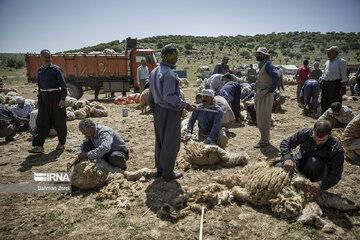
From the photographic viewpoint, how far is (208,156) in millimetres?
3920

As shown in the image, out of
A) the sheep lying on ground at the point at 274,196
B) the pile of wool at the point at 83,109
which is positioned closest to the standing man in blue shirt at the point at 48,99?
the sheep lying on ground at the point at 274,196

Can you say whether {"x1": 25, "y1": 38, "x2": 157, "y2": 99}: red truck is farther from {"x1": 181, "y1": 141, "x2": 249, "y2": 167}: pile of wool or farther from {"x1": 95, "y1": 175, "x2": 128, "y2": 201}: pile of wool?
{"x1": 95, "y1": 175, "x2": 128, "y2": 201}: pile of wool

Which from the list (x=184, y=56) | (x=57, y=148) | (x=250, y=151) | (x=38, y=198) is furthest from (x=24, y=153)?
(x=184, y=56)

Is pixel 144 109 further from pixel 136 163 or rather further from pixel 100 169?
pixel 100 169

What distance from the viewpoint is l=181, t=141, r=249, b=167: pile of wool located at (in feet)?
12.8

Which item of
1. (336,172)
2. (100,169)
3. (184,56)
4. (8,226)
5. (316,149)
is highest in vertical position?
(184,56)

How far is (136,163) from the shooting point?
4273mm

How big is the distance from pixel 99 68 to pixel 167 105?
33.2 ft

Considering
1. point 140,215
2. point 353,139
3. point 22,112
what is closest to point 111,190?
point 140,215

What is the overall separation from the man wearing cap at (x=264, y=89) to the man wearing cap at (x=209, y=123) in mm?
892

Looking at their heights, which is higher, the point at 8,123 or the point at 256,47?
the point at 256,47

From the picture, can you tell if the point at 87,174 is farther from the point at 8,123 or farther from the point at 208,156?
the point at 8,123

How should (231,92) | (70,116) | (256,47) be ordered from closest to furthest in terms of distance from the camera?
(231,92)
(70,116)
(256,47)

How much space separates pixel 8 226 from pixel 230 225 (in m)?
2.38
